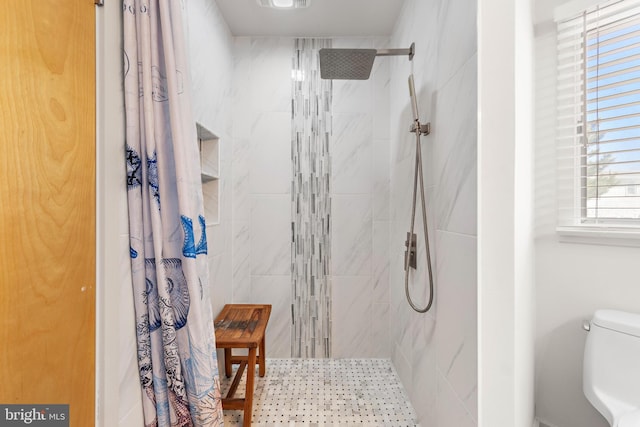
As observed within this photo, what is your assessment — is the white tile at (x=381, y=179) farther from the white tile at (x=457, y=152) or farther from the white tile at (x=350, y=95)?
the white tile at (x=457, y=152)

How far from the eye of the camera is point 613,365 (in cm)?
122

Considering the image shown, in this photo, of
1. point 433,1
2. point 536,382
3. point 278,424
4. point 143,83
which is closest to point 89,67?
point 143,83

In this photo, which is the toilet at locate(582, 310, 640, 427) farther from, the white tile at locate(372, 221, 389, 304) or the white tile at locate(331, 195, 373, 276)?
the white tile at locate(331, 195, 373, 276)

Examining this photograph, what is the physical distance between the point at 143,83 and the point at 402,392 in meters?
2.06

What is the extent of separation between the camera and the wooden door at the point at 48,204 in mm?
586

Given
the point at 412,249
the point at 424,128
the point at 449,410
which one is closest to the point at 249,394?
the point at 449,410

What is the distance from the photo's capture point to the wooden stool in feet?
4.84

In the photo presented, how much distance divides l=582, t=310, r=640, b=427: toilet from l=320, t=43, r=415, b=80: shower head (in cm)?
160

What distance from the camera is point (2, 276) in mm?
570

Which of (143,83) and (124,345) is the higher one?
(143,83)

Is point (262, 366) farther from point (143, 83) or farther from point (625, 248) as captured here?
point (625, 248)

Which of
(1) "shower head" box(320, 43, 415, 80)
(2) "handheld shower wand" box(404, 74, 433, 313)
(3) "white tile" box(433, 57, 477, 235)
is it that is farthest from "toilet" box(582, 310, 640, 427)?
(1) "shower head" box(320, 43, 415, 80)

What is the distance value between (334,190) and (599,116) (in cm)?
152

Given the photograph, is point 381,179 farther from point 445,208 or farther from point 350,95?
point 445,208
